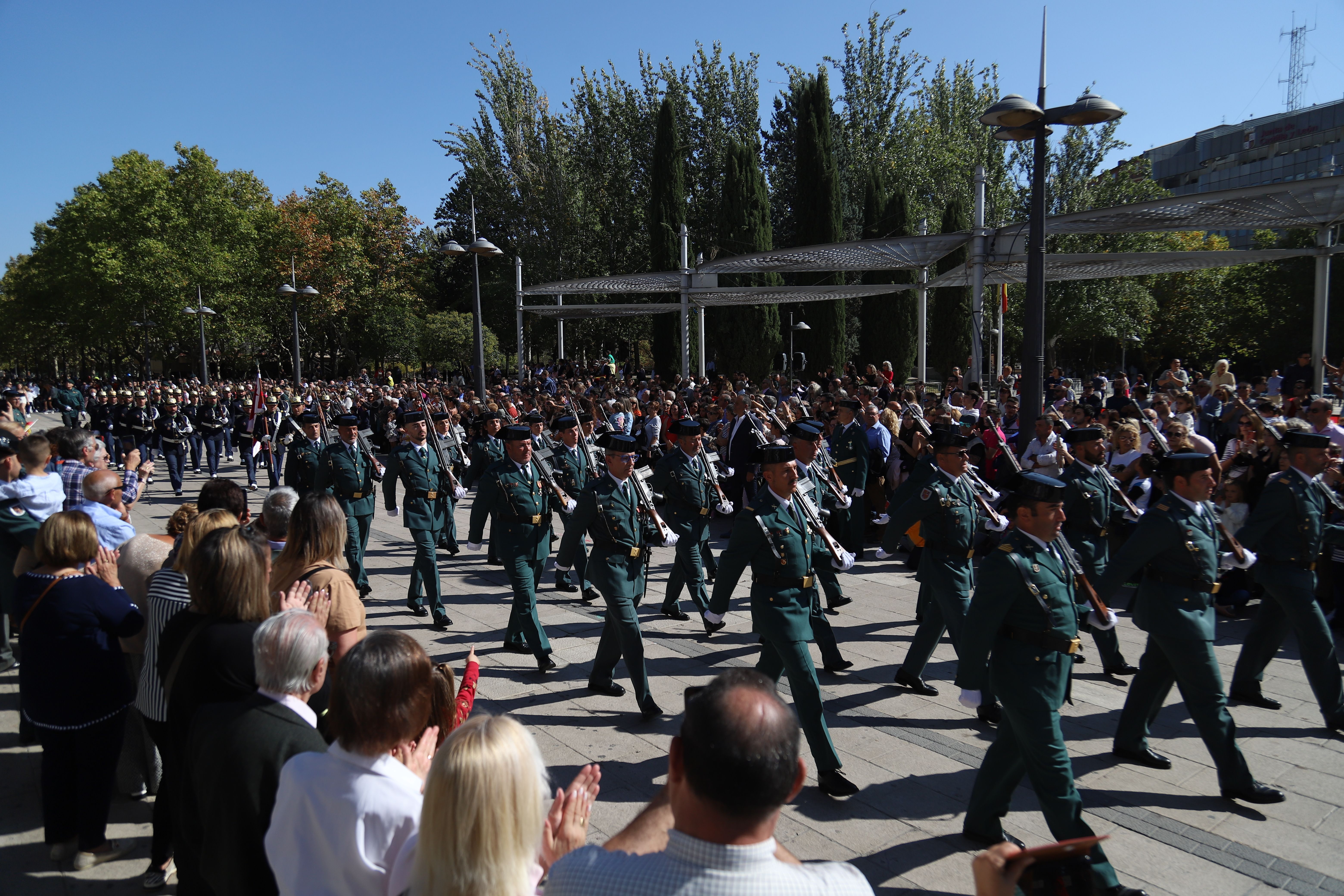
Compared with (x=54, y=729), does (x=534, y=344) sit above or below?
above

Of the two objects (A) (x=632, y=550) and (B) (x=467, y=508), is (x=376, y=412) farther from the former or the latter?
(A) (x=632, y=550)

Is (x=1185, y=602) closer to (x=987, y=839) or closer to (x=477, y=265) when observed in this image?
(x=987, y=839)

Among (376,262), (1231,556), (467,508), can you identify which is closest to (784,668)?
(1231,556)

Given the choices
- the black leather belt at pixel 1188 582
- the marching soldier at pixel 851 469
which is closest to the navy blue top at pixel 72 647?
the black leather belt at pixel 1188 582

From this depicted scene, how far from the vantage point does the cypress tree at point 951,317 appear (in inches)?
1275

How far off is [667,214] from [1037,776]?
102 feet

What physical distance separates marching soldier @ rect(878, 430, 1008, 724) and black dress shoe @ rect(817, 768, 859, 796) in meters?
1.57

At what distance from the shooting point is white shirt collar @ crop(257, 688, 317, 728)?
2.75 meters

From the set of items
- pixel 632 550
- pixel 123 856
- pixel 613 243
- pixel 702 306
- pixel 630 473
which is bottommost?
pixel 123 856

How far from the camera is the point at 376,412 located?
71.8ft

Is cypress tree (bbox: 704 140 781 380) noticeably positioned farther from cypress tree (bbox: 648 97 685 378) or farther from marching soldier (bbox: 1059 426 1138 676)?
marching soldier (bbox: 1059 426 1138 676)

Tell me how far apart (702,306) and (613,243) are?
15.7 m

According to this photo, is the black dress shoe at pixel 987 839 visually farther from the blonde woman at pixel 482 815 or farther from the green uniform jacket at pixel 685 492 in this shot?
the green uniform jacket at pixel 685 492

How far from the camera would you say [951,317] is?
108ft
